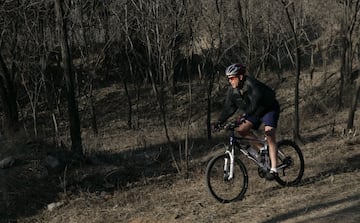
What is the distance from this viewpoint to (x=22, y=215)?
7574 mm

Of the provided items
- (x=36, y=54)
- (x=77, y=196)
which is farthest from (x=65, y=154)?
(x=36, y=54)

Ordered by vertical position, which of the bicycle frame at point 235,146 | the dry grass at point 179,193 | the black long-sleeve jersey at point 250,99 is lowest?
the dry grass at point 179,193

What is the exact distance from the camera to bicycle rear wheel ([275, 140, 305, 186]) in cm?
700

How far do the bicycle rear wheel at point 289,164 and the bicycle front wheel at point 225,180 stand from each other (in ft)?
1.73

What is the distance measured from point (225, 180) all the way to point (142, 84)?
838 inches

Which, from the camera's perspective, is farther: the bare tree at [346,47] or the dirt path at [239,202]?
the bare tree at [346,47]

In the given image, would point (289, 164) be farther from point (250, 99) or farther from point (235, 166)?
point (250, 99)

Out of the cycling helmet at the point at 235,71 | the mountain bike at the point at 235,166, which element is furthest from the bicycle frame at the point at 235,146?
the cycling helmet at the point at 235,71

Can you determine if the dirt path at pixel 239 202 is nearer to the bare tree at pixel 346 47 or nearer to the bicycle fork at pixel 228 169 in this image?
the bicycle fork at pixel 228 169

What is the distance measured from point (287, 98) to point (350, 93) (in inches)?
121

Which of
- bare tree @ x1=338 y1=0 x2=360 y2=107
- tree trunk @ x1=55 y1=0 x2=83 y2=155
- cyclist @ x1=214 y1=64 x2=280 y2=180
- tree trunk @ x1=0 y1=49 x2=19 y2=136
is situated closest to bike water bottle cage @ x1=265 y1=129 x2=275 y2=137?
cyclist @ x1=214 y1=64 x2=280 y2=180

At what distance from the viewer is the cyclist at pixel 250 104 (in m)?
6.38

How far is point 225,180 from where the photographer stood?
6.64 meters

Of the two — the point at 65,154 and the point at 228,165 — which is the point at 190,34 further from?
the point at 228,165
